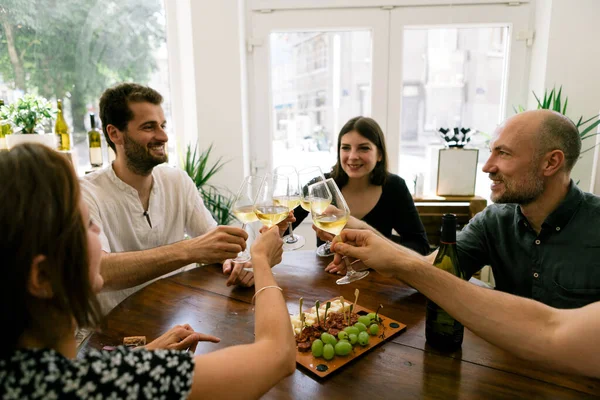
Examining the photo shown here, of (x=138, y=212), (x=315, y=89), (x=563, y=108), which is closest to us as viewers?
(x=138, y=212)

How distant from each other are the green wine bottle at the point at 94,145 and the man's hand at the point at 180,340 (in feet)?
7.08

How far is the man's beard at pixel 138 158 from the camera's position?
6.29 feet

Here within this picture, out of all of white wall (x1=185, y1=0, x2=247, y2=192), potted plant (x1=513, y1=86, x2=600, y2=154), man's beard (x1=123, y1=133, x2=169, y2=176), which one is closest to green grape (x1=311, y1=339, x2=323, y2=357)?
man's beard (x1=123, y1=133, x2=169, y2=176)

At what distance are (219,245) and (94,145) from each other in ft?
6.42

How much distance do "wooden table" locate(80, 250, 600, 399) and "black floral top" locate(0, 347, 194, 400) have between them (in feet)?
0.85

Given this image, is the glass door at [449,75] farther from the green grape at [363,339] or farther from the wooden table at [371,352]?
the green grape at [363,339]

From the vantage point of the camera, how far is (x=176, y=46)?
3367 millimetres

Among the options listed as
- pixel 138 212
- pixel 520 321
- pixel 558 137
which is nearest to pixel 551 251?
pixel 558 137

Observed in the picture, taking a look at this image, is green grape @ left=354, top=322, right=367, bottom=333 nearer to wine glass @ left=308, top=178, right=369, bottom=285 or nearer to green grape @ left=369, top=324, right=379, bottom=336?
green grape @ left=369, top=324, right=379, bottom=336

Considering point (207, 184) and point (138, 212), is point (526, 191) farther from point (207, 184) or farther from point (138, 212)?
point (207, 184)

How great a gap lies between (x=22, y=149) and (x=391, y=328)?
39.3 inches

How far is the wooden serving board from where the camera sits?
3.24 feet

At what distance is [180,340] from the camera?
1088 millimetres

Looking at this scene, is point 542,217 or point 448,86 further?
point 448,86
